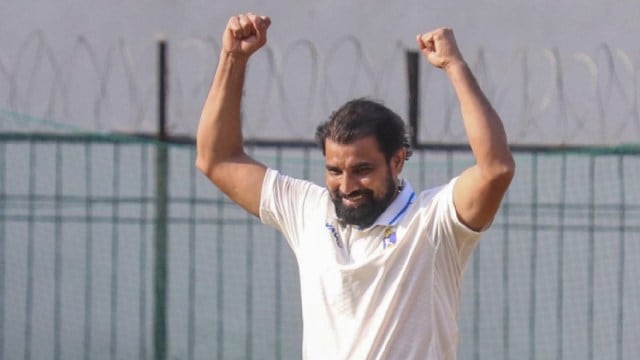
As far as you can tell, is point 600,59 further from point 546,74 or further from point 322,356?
point 322,356

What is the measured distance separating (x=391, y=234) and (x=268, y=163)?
4.11m

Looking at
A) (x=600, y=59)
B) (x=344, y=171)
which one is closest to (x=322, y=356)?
(x=344, y=171)

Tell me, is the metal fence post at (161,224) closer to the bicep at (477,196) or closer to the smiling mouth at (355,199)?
the smiling mouth at (355,199)

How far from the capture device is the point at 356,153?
3.82 meters

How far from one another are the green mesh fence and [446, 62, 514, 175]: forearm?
387 centimetres

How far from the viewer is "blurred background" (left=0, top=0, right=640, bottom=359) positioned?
7844mm

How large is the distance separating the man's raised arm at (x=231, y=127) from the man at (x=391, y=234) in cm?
31

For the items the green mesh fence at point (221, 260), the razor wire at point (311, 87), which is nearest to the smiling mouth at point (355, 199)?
the green mesh fence at point (221, 260)

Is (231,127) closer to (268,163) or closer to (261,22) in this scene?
(261,22)

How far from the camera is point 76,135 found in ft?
25.0

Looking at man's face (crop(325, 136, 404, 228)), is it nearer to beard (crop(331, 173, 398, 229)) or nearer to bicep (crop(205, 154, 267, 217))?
beard (crop(331, 173, 398, 229))

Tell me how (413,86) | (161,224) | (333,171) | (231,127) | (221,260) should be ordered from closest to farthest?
(333,171) < (231,127) < (413,86) < (161,224) < (221,260)

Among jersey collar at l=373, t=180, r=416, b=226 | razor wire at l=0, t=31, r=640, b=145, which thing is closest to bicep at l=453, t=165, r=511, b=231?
jersey collar at l=373, t=180, r=416, b=226

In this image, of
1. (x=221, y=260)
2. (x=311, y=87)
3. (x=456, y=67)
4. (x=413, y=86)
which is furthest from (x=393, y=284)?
(x=311, y=87)
